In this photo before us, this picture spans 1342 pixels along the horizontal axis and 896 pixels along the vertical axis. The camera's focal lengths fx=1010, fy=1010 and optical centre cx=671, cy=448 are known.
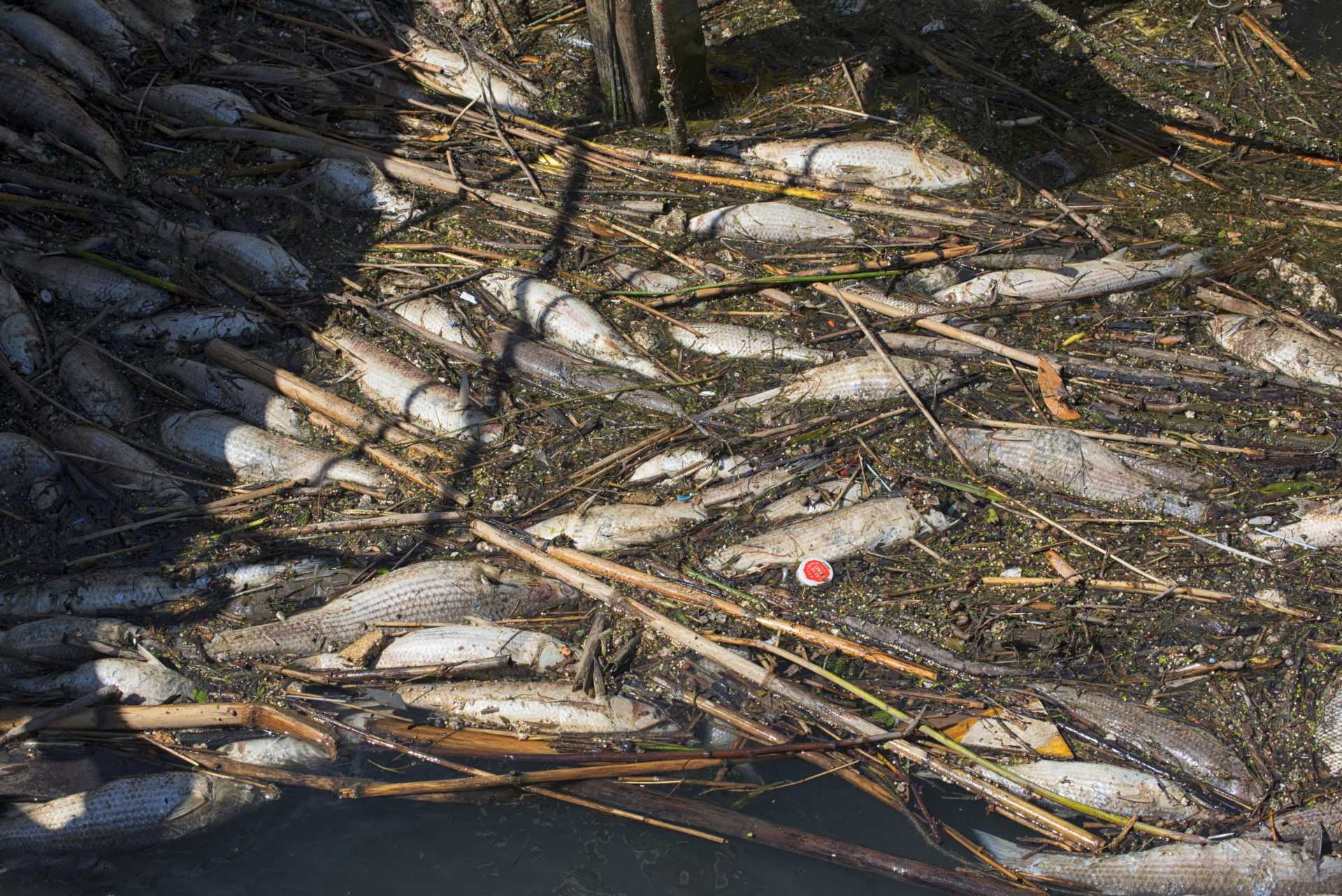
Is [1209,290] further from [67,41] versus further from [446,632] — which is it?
[67,41]

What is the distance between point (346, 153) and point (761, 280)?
2863mm

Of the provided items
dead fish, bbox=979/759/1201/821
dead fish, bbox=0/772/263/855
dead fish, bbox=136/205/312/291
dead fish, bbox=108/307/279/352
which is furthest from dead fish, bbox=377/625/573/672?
dead fish, bbox=136/205/312/291

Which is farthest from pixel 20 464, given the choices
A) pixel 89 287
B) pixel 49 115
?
pixel 49 115

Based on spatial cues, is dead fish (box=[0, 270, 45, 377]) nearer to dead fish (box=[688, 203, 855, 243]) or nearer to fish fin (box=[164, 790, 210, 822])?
fish fin (box=[164, 790, 210, 822])

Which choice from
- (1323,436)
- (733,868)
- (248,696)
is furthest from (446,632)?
(1323,436)

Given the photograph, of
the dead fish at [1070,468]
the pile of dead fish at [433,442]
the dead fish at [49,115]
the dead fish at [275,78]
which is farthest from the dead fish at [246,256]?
the dead fish at [1070,468]

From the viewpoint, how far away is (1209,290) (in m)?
5.40

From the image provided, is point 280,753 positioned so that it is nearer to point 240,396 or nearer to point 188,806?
point 188,806

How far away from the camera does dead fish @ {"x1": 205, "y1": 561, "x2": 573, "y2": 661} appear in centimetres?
424

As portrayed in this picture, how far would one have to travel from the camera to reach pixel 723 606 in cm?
424

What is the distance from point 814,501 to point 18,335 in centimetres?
421

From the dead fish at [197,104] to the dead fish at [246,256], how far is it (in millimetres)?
1151

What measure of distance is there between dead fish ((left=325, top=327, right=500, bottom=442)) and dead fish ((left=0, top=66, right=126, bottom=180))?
8.09 feet

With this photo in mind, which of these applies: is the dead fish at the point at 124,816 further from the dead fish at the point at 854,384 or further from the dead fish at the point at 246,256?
the dead fish at the point at 246,256
